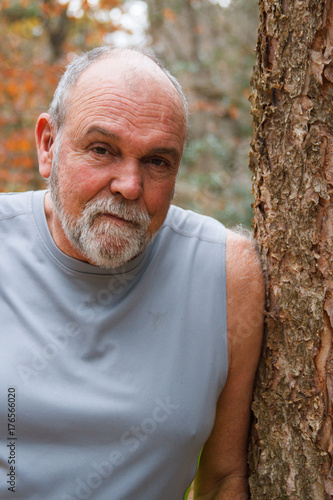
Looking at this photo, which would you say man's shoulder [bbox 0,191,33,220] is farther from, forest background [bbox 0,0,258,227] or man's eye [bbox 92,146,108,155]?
forest background [bbox 0,0,258,227]

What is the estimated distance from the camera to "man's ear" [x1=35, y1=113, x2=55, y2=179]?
195 centimetres

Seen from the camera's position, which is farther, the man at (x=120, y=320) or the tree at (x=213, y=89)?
the tree at (x=213, y=89)

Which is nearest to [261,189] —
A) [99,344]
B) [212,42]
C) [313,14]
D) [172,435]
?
[313,14]

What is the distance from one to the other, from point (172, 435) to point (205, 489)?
506 mm

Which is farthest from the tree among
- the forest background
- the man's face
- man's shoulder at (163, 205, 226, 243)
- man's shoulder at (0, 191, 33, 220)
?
the man's face

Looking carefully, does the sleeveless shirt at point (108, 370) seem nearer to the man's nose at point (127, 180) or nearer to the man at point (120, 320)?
the man at point (120, 320)

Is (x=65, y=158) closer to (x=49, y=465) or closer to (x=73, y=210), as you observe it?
(x=73, y=210)

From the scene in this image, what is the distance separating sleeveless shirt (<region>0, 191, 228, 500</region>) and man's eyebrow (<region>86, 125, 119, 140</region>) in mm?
451

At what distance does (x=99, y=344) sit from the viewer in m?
1.77

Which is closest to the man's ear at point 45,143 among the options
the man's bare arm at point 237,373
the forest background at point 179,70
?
the man's bare arm at point 237,373

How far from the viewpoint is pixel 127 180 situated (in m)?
1.69

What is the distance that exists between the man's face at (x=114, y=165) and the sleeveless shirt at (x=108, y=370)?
0.48ft

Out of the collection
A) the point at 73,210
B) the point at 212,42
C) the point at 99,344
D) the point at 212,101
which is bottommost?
the point at 99,344

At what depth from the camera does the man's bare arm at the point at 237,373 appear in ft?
5.83
